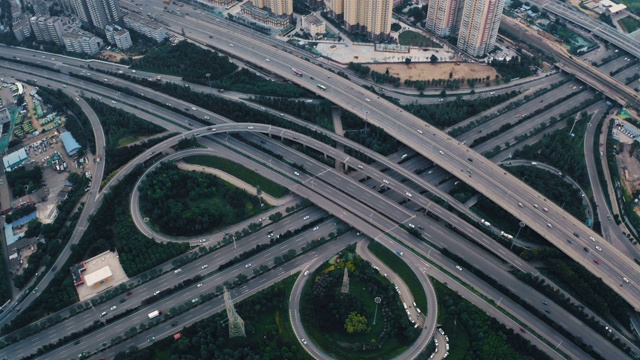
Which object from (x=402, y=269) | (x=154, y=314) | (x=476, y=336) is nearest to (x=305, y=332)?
(x=402, y=269)

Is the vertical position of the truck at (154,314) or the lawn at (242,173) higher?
the lawn at (242,173)

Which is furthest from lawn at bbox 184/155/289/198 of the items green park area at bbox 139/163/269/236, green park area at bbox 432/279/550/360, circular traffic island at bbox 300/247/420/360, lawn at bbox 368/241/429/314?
green park area at bbox 432/279/550/360

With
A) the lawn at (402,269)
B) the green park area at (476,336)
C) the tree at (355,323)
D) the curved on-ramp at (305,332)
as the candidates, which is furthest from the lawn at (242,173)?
the green park area at (476,336)

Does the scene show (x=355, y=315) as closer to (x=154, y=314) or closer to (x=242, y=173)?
(x=154, y=314)

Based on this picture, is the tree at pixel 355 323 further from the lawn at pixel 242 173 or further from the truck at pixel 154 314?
the lawn at pixel 242 173

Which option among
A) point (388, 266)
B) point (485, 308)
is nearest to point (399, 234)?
point (388, 266)

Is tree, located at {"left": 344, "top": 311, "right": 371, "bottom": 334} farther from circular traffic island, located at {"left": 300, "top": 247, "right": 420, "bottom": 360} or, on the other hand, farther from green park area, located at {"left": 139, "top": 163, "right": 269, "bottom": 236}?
green park area, located at {"left": 139, "top": 163, "right": 269, "bottom": 236}
